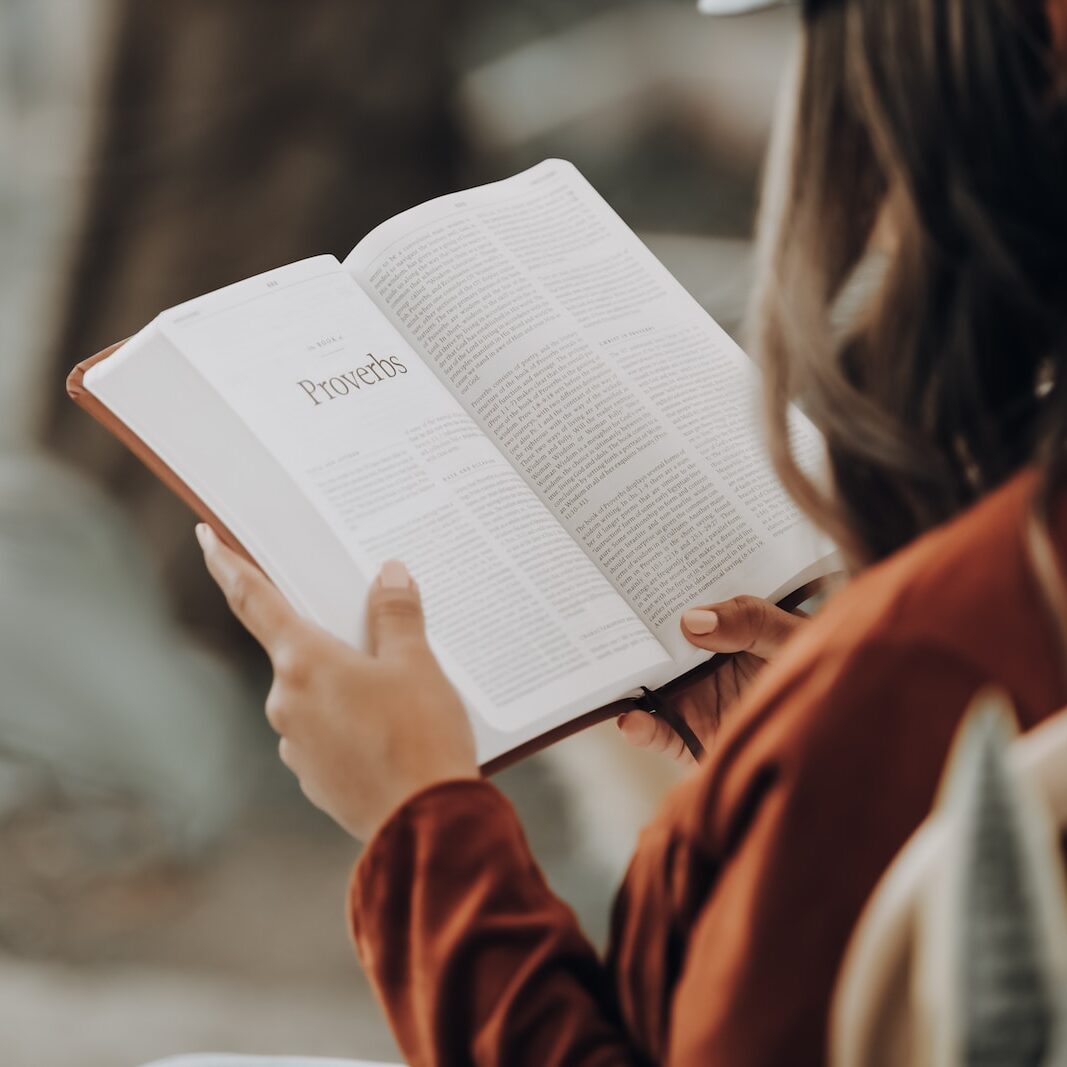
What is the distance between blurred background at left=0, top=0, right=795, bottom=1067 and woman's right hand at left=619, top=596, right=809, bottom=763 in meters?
0.55

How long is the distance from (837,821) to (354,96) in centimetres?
150

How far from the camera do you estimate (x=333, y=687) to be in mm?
531

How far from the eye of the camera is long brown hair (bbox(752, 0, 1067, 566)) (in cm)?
40

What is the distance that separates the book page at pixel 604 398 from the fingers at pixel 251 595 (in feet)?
0.59

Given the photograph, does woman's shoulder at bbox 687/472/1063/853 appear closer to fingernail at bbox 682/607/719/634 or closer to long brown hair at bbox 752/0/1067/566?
long brown hair at bbox 752/0/1067/566

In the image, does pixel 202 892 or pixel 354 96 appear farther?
pixel 354 96

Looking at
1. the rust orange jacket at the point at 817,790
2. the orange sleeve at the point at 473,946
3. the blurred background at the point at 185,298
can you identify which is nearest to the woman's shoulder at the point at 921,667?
the rust orange jacket at the point at 817,790

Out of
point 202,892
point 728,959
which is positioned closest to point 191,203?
point 202,892

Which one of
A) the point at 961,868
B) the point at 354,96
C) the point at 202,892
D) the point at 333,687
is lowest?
the point at 202,892

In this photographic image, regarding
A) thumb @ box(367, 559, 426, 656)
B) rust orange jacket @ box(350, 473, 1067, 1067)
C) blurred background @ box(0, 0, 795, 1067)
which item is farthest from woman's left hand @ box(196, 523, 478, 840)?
blurred background @ box(0, 0, 795, 1067)

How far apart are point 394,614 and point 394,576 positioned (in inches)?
0.9

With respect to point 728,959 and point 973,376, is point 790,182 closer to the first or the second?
point 973,376

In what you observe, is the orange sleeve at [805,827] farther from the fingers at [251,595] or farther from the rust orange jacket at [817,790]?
the fingers at [251,595]

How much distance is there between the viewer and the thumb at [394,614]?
1.85ft
